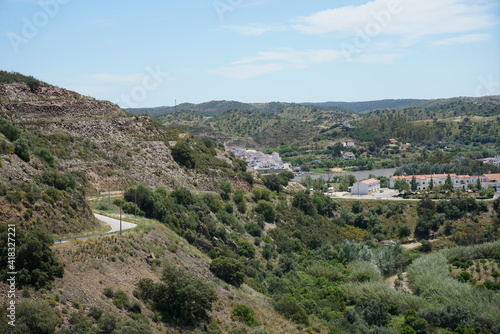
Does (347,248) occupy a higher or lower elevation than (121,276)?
lower

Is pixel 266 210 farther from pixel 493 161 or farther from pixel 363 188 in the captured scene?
pixel 493 161

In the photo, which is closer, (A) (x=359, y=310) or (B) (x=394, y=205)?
(A) (x=359, y=310)

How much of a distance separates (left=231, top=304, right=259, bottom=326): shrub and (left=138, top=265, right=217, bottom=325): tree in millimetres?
2014

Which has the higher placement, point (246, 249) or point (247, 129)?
point (247, 129)

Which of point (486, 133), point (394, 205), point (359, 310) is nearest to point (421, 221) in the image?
point (394, 205)

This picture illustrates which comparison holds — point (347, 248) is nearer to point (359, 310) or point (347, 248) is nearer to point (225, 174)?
point (359, 310)

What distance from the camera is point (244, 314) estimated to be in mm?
21875

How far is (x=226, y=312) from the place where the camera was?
71.2 feet

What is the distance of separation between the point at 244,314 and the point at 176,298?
148 inches

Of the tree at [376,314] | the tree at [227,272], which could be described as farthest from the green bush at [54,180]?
the tree at [376,314]

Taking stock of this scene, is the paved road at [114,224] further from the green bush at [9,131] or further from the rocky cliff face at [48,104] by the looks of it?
the rocky cliff face at [48,104]

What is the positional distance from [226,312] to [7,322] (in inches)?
404

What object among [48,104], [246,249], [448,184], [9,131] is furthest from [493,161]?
[9,131]

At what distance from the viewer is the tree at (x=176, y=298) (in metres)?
19.3
